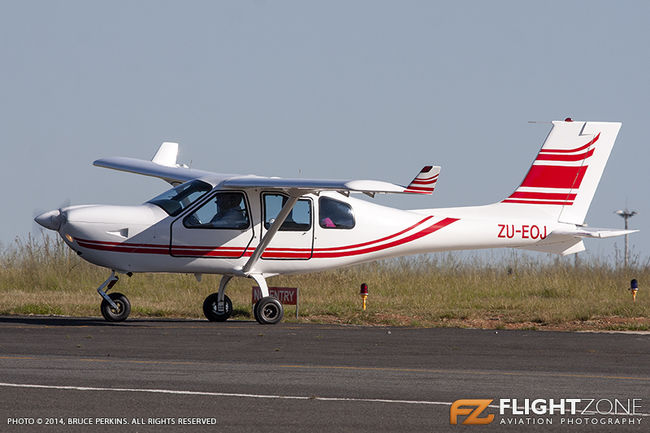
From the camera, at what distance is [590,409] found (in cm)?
823

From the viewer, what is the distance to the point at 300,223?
18938 millimetres

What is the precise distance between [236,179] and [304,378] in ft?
28.2

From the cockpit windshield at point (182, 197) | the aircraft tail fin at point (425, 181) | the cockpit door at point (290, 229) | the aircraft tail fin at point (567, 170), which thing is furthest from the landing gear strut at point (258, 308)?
the aircraft tail fin at point (567, 170)

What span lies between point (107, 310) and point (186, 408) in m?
10.2

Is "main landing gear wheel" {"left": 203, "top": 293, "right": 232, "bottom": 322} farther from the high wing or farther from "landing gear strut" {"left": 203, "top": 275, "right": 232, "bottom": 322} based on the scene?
the high wing

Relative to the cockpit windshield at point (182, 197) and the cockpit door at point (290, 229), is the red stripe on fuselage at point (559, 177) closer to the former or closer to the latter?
the cockpit door at point (290, 229)

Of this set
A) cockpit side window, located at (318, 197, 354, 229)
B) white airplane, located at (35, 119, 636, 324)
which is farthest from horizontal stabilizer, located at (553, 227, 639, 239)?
cockpit side window, located at (318, 197, 354, 229)

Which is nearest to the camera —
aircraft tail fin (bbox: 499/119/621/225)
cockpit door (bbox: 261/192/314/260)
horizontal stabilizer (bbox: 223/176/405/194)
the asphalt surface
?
the asphalt surface

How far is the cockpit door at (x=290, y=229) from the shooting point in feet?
61.1

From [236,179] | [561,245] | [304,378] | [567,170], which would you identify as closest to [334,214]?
[236,179]

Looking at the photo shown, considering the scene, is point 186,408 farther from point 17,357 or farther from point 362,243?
point 362,243

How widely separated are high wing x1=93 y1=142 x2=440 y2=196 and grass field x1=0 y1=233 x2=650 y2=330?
2.66 metres

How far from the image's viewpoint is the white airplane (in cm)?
1791

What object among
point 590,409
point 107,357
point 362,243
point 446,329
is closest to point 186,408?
point 590,409
